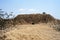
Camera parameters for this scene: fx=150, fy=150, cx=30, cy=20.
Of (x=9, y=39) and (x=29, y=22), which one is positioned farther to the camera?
(x=29, y=22)

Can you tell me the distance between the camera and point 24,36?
1078 cm

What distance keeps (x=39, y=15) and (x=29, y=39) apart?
21.8 metres

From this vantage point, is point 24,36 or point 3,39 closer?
point 3,39

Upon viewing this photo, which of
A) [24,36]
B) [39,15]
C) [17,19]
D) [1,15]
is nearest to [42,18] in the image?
[39,15]

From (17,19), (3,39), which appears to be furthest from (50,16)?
(3,39)

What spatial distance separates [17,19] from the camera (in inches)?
1219

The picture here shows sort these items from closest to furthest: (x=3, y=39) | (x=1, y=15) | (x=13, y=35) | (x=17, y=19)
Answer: (x=3, y=39), (x=13, y=35), (x=1, y=15), (x=17, y=19)

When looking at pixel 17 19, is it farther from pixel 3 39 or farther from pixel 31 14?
pixel 3 39

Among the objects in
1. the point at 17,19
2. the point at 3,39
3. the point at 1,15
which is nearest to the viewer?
the point at 3,39

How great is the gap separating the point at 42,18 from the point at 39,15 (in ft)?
3.28

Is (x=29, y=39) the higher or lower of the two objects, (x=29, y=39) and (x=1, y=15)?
the lower

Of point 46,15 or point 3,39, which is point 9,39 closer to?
point 3,39

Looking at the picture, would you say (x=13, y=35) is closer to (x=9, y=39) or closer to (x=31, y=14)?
(x=9, y=39)

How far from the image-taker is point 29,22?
103 feet
